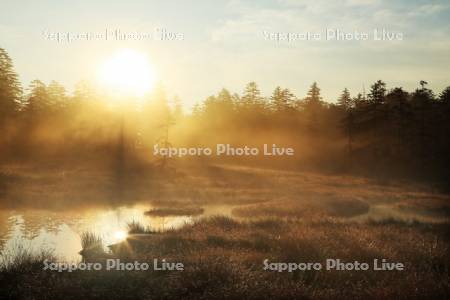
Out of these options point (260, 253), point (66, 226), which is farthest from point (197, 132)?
point (260, 253)

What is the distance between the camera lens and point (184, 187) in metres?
39.1

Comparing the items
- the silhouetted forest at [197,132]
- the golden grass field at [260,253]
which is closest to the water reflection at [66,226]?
the golden grass field at [260,253]

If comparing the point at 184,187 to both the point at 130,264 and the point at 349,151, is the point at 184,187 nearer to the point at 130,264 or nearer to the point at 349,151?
the point at 130,264

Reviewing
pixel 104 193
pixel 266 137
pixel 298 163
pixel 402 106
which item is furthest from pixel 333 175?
pixel 104 193

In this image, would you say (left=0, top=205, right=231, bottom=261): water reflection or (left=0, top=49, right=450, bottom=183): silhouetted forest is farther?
(left=0, top=49, right=450, bottom=183): silhouetted forest

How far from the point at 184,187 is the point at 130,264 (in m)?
27.7

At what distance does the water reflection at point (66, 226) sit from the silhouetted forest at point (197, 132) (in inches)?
868

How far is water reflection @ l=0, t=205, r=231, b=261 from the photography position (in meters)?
16.3

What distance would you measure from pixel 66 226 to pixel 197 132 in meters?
55.7

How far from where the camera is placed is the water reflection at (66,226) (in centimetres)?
1633

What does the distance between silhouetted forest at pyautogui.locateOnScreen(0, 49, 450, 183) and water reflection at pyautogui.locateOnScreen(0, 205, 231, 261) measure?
22.0 m

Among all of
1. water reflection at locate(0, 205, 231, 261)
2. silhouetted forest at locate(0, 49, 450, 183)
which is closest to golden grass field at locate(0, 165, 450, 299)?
water reflection at locate(0, 205, 231, 261)

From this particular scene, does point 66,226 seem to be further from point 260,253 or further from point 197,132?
point 197,132

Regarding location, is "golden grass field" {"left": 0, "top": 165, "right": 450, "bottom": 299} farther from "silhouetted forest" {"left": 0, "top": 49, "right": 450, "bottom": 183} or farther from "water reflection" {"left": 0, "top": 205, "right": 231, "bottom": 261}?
"silhouetted forest" {"left": 0, "top": 49, "right": 450, "bottom": 183}
